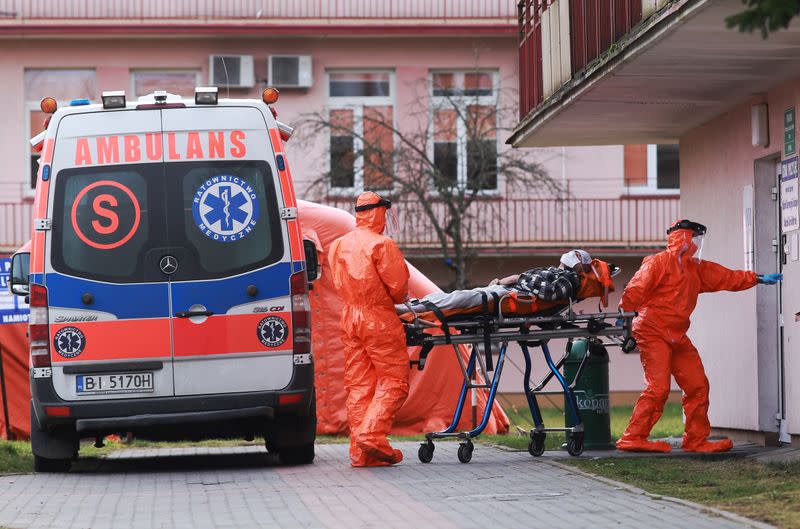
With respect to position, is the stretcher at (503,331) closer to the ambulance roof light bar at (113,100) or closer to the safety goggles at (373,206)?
the safety goggles at (373,206)

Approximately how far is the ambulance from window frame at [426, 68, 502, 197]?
1565cm

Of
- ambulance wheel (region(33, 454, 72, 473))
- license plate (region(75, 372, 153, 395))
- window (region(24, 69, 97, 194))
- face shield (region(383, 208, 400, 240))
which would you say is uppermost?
window (region(24, 69, 97, 194))

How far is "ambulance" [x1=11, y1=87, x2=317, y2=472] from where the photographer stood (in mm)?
11414

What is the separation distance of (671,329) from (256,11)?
1880cm

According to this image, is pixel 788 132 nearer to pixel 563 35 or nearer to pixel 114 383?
pixel 563 35

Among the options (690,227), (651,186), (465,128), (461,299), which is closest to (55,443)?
(461,299)

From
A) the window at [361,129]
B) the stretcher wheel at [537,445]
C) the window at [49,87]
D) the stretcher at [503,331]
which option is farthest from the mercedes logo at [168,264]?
the window at [49,87]

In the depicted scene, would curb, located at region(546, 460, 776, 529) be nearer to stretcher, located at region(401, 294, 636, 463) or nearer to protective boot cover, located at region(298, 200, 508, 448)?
stretcher, located at region(401, 294, 636, 463)

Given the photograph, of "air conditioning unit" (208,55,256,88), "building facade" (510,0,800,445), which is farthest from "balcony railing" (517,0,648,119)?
"air conditioning unit" (208,55,256,88)

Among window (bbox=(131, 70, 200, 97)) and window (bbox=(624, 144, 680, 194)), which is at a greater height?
window (bbox=(131, 70, 200, 97))

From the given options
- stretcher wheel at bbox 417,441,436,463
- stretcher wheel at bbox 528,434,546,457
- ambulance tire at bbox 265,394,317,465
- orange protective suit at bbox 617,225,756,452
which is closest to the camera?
ambulance tire at bbox 265,394,317,465

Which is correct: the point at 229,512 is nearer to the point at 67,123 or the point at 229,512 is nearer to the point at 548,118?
the point at 67,123

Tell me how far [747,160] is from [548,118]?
2.05 m

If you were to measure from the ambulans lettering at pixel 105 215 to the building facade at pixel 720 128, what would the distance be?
3.86 meters
